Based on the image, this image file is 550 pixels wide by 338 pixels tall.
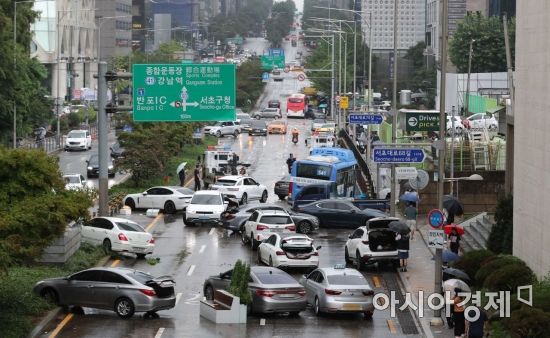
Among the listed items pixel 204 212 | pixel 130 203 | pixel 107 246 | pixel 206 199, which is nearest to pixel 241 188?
pixel 130 203

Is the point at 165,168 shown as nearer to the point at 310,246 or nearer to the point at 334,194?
the point at 334,194

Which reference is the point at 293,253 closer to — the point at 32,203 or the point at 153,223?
the point at 32,203

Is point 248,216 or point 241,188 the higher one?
point 241,188

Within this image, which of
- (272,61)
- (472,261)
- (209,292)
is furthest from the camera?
(272,61)

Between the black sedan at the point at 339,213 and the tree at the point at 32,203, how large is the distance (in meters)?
20.1

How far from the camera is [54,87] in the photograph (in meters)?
131

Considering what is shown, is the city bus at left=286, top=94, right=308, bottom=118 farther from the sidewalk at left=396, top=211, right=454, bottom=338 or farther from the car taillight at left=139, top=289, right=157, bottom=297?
the car taillight at left=139, top=289, right=157, bottom=297

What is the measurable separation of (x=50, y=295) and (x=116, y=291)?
6.74ft

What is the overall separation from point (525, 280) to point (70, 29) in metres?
110

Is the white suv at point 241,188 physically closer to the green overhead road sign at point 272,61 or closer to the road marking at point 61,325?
the road marking at point 61,325

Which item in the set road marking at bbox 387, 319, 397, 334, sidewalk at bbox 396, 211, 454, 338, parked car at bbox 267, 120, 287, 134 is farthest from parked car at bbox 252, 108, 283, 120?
road marking at bbox 387, 319, 397, 334

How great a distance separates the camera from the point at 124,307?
3155 cm

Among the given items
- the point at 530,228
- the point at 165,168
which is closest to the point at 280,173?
the point at 165,168

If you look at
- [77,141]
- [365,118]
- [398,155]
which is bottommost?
[77,141]
